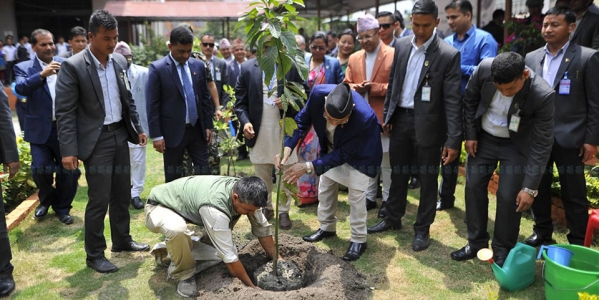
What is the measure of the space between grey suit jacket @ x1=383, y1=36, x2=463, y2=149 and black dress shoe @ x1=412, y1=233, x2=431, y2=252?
34.4 inches

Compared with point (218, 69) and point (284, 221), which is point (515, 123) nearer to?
point (284, 221)

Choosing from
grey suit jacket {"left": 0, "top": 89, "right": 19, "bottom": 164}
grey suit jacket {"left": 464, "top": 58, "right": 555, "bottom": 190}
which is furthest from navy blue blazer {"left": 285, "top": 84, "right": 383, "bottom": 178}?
grey suit jacket {"left": 0, "top": 89, "right": 19, "bottom": 164}

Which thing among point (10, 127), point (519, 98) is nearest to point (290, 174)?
point (519, 98)

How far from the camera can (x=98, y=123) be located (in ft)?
12.4

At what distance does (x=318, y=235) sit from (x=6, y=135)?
276cm

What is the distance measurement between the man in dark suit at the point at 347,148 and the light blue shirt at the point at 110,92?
1431 millimetres

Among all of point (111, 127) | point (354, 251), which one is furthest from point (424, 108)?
point (111, 127)

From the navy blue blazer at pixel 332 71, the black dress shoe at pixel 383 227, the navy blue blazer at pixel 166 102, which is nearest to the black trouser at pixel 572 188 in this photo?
the black dress shoe at pixel 383 227

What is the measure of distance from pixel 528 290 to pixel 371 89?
2.42m

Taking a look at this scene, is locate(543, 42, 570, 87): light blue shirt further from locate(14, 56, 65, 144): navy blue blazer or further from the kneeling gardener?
locate(14, 56, 65, 144): navy blue blazer

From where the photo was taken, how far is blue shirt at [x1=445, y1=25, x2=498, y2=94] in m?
4.92

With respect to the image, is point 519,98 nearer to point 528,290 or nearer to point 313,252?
point 528,290

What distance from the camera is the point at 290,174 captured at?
3.78m

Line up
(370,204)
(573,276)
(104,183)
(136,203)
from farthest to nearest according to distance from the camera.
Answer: (136,203)
(370,204)
(104,183)
(573,276)
